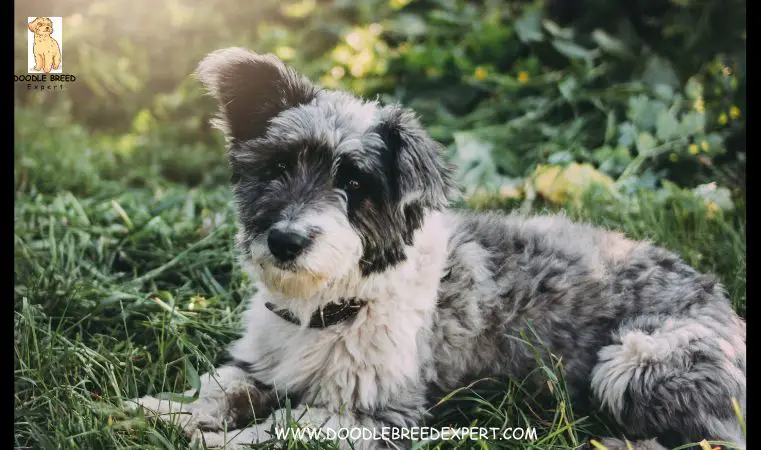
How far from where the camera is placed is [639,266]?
11.7ft

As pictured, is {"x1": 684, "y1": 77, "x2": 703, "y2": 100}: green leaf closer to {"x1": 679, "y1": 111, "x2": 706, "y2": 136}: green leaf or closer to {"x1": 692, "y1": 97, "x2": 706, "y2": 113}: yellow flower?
{"x1": 692, "y1": 97, "x2": 706, "y2": 113}: yellow flower

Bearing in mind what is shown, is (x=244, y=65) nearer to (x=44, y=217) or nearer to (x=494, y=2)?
(x=44, y=217)

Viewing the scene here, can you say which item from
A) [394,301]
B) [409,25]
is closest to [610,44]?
[409,25]

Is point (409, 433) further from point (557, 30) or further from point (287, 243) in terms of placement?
point (557, 30)

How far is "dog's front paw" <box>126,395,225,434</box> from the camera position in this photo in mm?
3148

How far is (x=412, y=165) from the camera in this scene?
10.2 ft

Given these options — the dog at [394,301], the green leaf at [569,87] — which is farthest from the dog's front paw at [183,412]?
the green leaf at [569,87]

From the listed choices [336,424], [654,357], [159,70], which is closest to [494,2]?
[159,70]

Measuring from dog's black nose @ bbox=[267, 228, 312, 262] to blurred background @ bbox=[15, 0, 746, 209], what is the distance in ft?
8.39

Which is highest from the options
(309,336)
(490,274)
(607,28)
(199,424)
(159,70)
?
(607,28)

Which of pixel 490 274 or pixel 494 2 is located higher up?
pixel 494 2

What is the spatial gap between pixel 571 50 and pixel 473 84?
0.88m

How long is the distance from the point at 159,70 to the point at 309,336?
431 centimetres

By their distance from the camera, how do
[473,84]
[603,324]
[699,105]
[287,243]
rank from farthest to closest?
[473,84]
[699,105]
[603,324]
[287,243]
